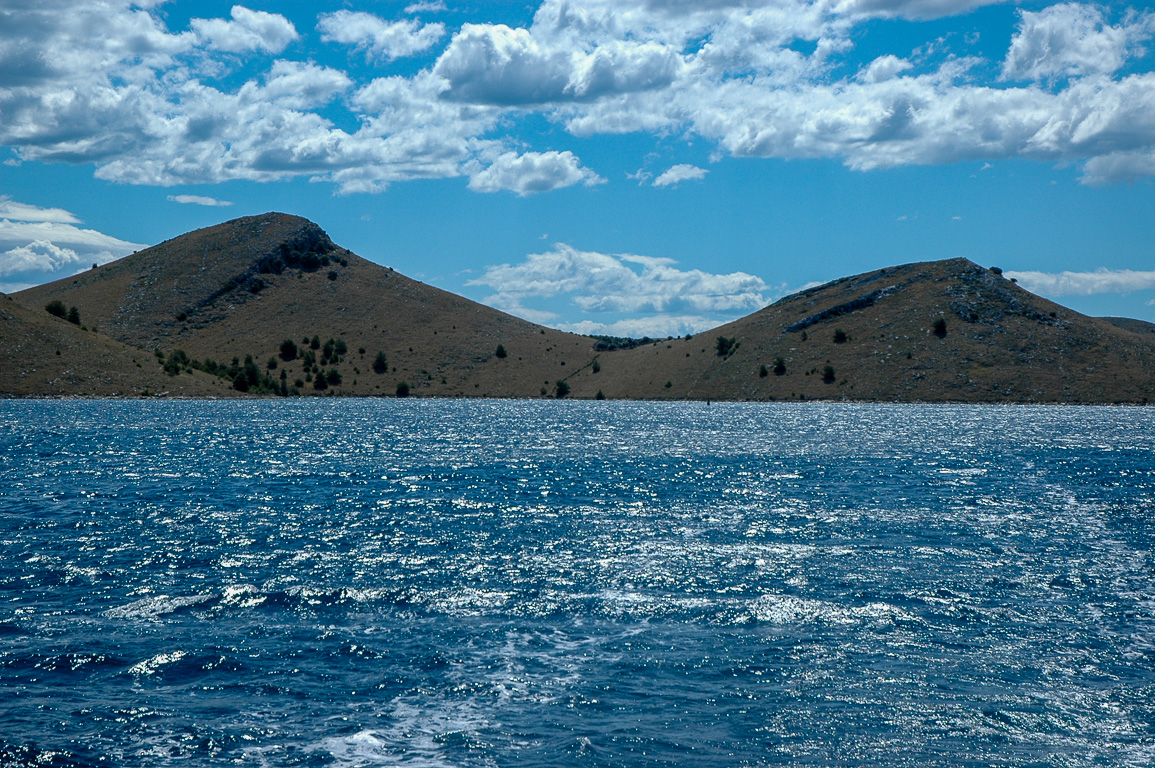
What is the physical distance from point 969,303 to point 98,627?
187 meters

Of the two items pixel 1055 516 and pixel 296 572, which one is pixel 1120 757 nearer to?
pixel 296 572

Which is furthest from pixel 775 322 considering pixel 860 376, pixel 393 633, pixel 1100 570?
pixel 393 633

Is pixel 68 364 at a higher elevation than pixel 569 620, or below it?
higher

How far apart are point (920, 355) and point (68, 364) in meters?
148

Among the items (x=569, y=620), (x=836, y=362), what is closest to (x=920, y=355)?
(x=836, y=362)

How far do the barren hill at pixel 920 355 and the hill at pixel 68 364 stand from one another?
84.7m

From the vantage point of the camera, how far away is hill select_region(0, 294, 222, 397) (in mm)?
129875

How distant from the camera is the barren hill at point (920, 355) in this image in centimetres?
15600

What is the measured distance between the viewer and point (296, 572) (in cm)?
2909

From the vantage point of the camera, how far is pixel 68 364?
134 m

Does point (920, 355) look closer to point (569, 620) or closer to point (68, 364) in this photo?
point (68, 364)

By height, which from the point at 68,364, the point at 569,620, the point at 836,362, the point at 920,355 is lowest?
the point at 569,620

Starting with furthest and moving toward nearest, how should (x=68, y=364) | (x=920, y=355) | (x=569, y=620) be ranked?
1. (x=920, y=355)
2. (x=68, y=364)
3. (x=569, y=620)

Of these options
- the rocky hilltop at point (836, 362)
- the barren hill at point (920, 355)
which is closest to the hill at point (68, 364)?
the rocky hilltop at point (836, 362)
